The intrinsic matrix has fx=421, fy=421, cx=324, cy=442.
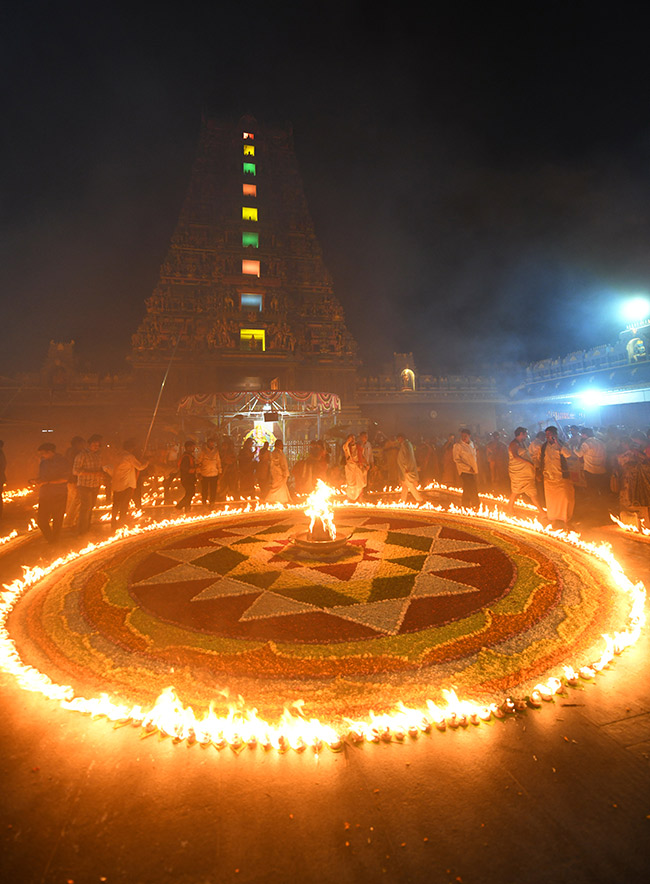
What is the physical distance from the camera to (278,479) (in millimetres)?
11070

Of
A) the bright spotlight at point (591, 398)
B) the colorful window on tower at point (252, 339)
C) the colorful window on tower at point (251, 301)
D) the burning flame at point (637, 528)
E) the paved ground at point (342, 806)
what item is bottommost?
the paved ground at point (342, 806)

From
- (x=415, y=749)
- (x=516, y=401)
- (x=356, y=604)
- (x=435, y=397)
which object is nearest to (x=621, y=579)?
(x=356, y=604)

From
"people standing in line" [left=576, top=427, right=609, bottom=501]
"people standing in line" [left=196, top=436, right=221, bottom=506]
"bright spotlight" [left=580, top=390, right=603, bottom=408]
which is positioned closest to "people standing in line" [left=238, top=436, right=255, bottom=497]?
"people standing in line" [left=196, top=436, right=221, bottom=506]

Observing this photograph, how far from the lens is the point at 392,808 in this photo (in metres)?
2.12

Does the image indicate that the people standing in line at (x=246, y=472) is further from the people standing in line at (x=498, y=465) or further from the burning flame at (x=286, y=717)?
the burning flame at (x=286, y=717)

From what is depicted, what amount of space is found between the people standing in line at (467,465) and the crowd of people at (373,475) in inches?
0.9

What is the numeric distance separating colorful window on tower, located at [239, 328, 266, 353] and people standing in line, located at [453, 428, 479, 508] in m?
19.3

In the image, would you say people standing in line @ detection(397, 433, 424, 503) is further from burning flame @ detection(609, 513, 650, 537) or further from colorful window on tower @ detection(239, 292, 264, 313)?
colorful window on tower @ detection(239, 292, 264, 313)

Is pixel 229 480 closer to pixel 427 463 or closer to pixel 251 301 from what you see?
pixel 427 463

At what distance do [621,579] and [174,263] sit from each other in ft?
95.0

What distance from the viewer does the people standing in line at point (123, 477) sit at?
860 centimetres

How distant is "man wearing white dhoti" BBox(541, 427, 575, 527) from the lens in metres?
7.97

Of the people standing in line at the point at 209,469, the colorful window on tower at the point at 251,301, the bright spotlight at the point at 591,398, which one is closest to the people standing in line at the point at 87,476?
the people standing in line at the point at 209,469

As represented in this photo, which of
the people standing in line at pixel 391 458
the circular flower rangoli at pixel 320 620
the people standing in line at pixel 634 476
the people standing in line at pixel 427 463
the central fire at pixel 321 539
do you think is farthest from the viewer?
the people standing in line at pixel 427 463
